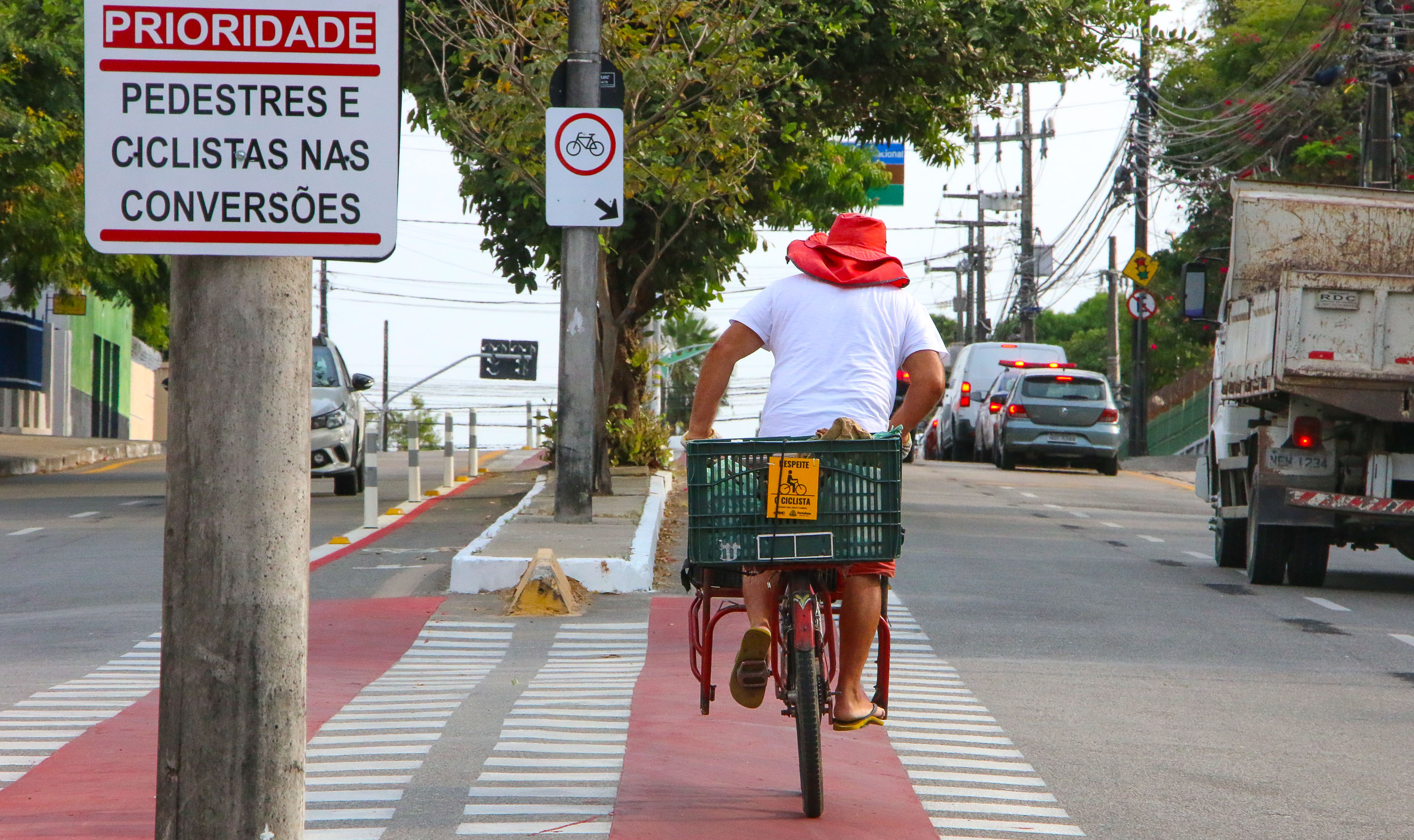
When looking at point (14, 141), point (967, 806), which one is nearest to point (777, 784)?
point (967, 806)

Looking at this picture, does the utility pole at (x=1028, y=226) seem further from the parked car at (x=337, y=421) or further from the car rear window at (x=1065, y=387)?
the parked car at (x=337, y=421)

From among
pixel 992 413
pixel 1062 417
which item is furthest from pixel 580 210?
pixel 992 413

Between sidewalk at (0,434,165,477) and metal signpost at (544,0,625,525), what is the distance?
15.1m

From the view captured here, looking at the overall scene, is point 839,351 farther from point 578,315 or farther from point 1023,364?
point 1023,364

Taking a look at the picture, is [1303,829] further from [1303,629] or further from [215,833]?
[1303,629]

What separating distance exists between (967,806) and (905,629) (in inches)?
177

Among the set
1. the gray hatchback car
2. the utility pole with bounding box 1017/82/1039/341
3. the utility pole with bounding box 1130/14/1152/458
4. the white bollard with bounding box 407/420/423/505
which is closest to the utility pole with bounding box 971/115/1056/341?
the utility pole with bounding box 1017/82/1039/341

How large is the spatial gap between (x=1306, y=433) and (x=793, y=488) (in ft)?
27.6

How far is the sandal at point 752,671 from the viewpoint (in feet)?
18.3

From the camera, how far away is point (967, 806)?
597cm

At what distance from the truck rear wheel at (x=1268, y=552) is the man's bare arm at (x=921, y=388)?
7.79 metres

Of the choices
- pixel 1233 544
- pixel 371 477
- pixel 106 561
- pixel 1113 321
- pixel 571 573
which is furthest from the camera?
pixel 1113 321

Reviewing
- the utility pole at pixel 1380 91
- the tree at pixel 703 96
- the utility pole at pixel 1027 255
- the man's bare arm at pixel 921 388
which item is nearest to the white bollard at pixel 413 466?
the tree at pixel 703 96

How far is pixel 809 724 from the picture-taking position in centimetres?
534
